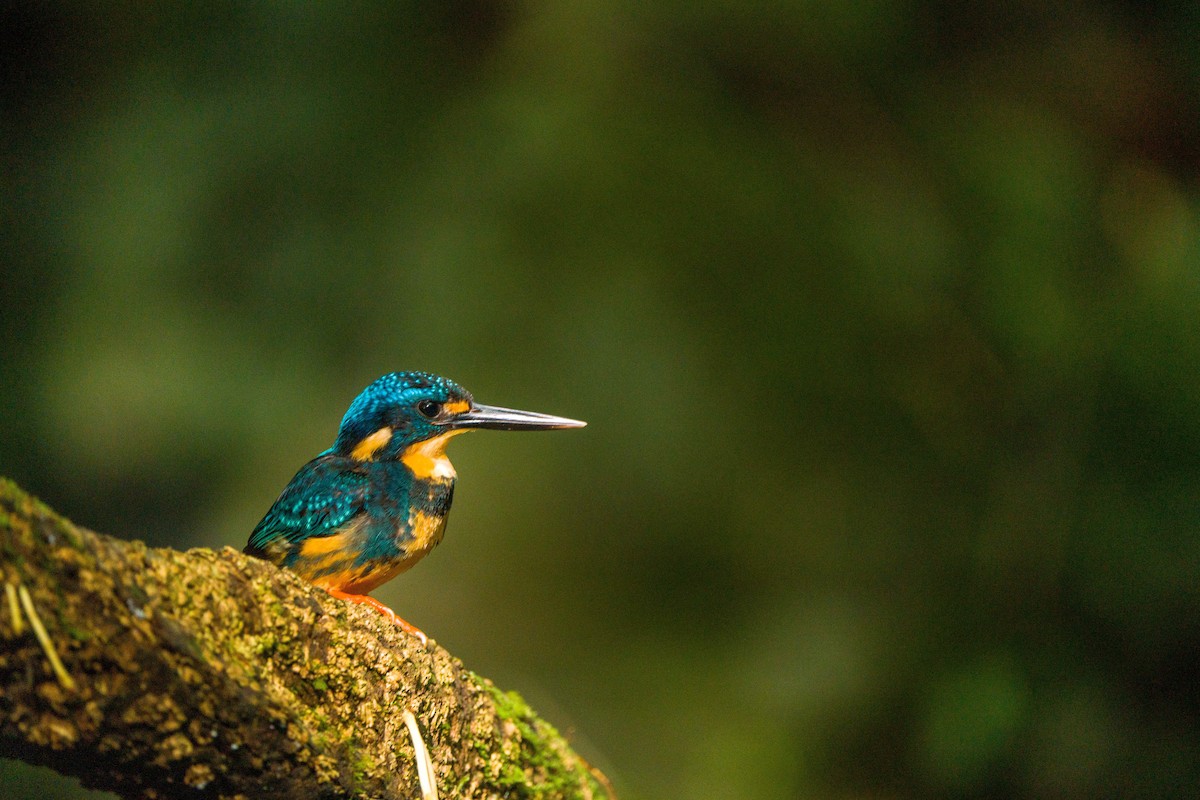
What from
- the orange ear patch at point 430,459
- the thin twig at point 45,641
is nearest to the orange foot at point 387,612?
the orange ear patch at point 430,459

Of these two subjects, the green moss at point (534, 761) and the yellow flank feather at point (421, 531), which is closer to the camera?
the green moss at point (534, 761)

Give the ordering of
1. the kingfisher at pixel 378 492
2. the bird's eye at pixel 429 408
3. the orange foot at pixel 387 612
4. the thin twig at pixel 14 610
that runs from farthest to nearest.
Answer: the bird's eye at pixel 429 408
the kingfisher at pixel 378 492
the orange foot at pixel 387 612
the thin twig at pixel 14 610

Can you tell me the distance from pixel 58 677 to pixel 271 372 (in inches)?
119

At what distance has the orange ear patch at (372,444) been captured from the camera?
2.23 m

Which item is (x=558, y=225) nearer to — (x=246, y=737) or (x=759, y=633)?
(x=759, y=633)

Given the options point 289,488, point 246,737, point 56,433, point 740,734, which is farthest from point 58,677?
point 56,433

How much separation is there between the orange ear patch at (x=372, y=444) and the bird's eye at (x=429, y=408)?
0.08 m

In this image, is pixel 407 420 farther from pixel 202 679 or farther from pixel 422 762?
pixel 202 679

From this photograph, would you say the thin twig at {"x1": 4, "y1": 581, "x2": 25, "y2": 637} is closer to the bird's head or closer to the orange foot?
the orange foot

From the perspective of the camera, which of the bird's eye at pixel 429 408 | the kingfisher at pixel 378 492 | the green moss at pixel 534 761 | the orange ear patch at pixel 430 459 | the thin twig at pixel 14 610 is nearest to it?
the thin twig at pixel 14 610

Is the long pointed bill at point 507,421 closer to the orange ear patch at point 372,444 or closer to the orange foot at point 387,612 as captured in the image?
the orange ear patch at point 372,444

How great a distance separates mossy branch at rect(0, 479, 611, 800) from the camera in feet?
3.07

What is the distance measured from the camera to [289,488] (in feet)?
6.77

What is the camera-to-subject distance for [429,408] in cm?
229
